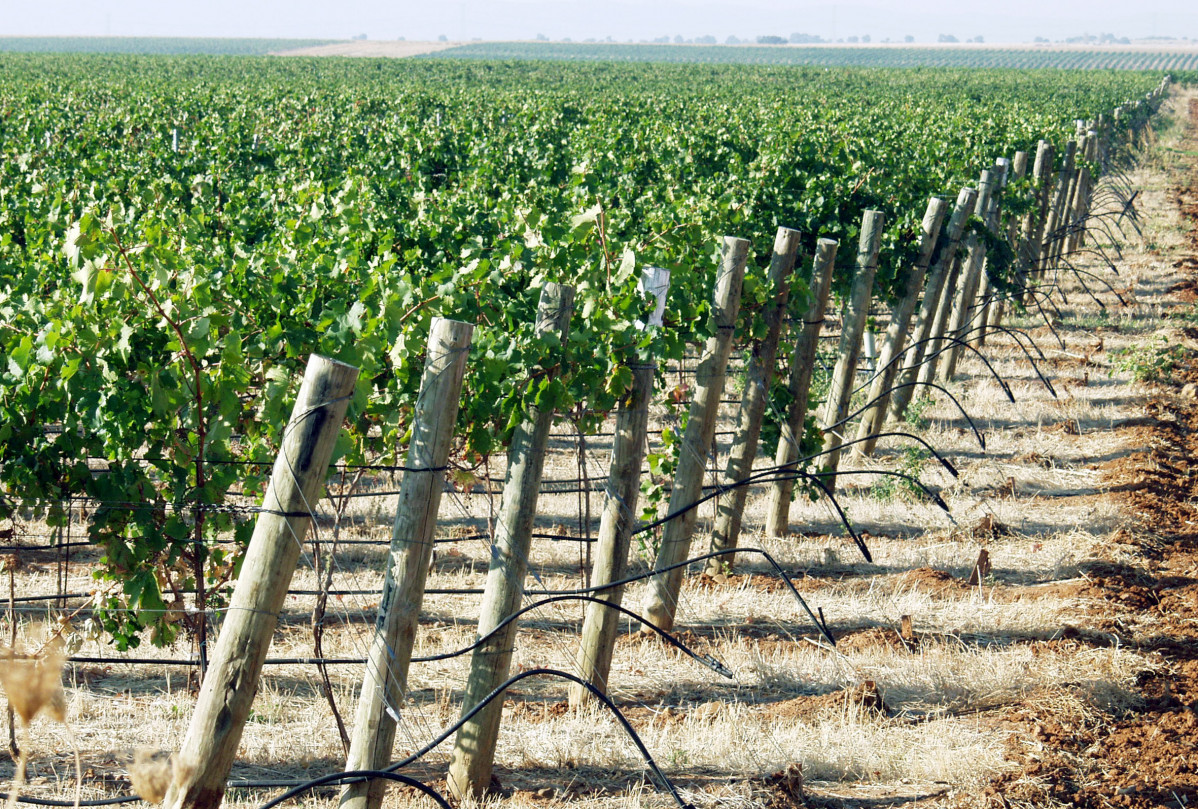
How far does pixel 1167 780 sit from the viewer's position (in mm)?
4066

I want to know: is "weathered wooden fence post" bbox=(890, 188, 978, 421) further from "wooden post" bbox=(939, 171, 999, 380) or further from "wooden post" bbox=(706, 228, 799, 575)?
"wooden post" bbox=(706, 228, 799, 575)

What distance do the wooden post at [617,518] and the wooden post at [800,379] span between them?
185cm

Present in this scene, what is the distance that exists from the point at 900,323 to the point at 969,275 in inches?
90.5

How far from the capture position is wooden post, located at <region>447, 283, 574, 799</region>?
365 centimetres

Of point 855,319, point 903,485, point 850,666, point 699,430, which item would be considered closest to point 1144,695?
point 850,666

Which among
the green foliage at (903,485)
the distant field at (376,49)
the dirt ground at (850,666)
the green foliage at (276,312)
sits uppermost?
the distant field at (376,49)

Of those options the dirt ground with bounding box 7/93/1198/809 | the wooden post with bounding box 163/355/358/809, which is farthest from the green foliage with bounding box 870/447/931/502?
the wooden post with bounding box 163/355/358/809

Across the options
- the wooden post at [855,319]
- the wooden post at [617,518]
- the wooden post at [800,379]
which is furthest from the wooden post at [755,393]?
the wooden post at [617,518]

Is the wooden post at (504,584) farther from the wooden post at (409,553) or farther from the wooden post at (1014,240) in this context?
the wooden post at (1014,240)

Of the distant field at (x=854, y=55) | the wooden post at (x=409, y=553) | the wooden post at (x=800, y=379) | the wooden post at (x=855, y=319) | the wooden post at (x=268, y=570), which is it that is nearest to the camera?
the wooden post at (x=268, y=570)

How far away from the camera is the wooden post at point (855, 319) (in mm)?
6883

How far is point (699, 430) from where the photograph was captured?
505cm

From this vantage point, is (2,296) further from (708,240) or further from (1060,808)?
(1060,808)

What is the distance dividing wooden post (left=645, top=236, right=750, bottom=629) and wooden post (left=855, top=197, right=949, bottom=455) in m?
2.87
